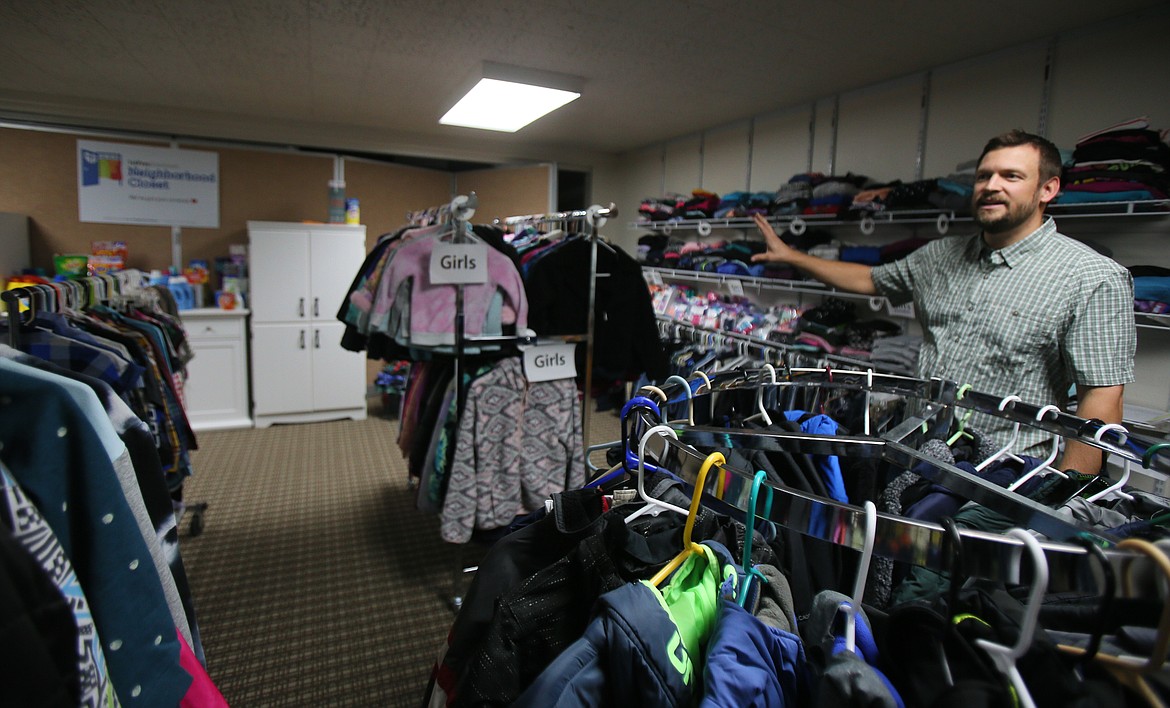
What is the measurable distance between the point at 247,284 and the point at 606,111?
3.22 m

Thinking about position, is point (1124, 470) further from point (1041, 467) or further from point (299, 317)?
point (299, 317)

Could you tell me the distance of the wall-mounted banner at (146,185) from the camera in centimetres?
449

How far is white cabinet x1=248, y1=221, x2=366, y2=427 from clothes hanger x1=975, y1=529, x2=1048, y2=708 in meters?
4.91

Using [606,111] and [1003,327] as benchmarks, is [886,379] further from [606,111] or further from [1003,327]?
[606,111]

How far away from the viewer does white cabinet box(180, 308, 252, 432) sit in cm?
455

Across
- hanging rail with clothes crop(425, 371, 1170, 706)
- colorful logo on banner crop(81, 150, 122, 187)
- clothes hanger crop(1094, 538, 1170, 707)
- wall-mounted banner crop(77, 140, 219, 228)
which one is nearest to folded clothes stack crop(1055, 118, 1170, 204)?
hanging rail with clothes crop(425, 371, 1170, 706)

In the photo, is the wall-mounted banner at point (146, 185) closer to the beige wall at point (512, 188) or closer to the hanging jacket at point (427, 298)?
the beige wall at point (512, 188)

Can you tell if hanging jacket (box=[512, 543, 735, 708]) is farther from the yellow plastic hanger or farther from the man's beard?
the man's beard

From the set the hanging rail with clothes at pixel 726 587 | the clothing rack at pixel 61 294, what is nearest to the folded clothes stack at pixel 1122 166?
the hanging rail with clothes at pixel 726 587

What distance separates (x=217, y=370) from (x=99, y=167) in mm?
1756

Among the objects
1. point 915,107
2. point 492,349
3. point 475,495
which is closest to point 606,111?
point 915,107

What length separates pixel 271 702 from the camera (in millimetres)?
1927

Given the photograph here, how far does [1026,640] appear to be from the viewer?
50cm

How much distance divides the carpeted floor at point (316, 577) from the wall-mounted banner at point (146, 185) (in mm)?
1980
